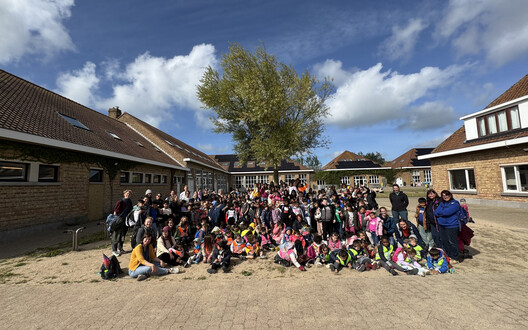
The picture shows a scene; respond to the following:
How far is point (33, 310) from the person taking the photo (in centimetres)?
359

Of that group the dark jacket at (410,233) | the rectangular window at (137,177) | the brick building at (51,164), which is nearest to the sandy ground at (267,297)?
the dark jacket at (410,233)

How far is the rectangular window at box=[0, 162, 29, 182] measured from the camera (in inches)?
300

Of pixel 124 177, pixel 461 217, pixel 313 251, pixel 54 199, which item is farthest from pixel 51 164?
pixel 461 217

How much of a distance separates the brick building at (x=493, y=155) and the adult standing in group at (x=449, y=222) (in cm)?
1079

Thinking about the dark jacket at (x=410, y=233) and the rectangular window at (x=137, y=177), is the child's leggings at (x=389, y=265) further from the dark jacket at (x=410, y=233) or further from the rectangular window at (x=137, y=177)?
the rectangular window at (x=137, y=177)

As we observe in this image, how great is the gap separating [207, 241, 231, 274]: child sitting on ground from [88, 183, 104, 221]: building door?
8.77 meters

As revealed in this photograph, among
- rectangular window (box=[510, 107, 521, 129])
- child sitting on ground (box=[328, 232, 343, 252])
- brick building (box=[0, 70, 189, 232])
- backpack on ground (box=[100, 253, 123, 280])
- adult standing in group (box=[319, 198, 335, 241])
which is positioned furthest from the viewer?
rectangular window (box=[510, 107, 521, 129])

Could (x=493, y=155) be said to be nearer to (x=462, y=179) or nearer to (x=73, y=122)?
(x=462, y=179)

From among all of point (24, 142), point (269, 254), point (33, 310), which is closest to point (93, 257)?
point (33, 310)

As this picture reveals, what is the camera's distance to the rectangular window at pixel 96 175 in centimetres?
1123

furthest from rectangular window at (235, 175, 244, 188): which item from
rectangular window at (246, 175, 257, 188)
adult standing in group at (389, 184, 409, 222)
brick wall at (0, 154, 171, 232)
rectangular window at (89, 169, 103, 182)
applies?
adult standing in group at (389, 184, 409, 222)

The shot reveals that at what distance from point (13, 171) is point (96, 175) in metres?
3.62

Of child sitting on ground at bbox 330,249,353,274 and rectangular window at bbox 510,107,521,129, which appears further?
rectangular window at bbox 510,107,521,129

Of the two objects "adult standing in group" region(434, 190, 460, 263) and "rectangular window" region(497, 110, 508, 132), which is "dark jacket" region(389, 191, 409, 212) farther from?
"rectangular window" region(497, 110, 508, 132)
